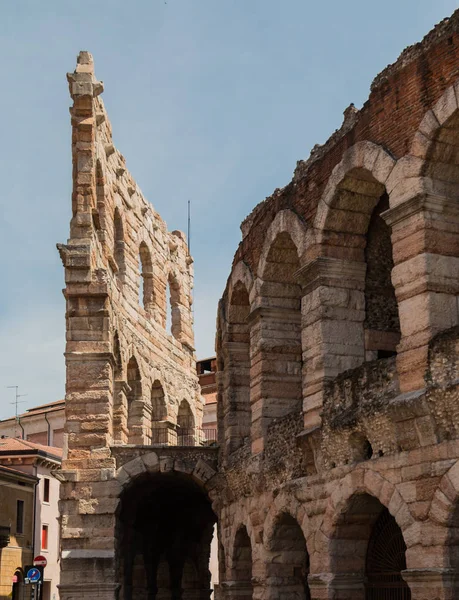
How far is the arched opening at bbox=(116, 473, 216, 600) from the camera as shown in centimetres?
2162

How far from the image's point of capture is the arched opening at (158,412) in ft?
81.0

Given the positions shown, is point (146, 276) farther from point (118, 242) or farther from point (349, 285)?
point (349, 285)

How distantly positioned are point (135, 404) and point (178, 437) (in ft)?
12.8

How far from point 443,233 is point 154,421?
48.3 ft

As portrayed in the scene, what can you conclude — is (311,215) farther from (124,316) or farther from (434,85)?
(124,316)

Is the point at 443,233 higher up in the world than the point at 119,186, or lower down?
lower down

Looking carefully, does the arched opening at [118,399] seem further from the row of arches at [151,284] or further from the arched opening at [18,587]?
the arched opening at [18,587]

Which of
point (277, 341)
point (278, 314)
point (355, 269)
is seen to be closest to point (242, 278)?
point (278, 314)

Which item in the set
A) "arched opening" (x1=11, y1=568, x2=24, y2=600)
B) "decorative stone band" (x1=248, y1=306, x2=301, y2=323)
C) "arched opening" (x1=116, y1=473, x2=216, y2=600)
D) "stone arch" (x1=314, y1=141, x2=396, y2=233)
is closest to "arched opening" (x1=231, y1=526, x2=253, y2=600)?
"arched opening" (x1=116, y1=473, x2=216, y2=600)

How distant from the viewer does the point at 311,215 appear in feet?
45.9

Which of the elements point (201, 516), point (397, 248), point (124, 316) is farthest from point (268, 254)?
point (201, 516)

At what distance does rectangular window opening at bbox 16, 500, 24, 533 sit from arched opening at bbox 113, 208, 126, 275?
13.9m

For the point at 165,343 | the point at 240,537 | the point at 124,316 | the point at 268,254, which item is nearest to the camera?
the point at 268,254

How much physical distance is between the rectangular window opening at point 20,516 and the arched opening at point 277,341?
20460 millimetres
